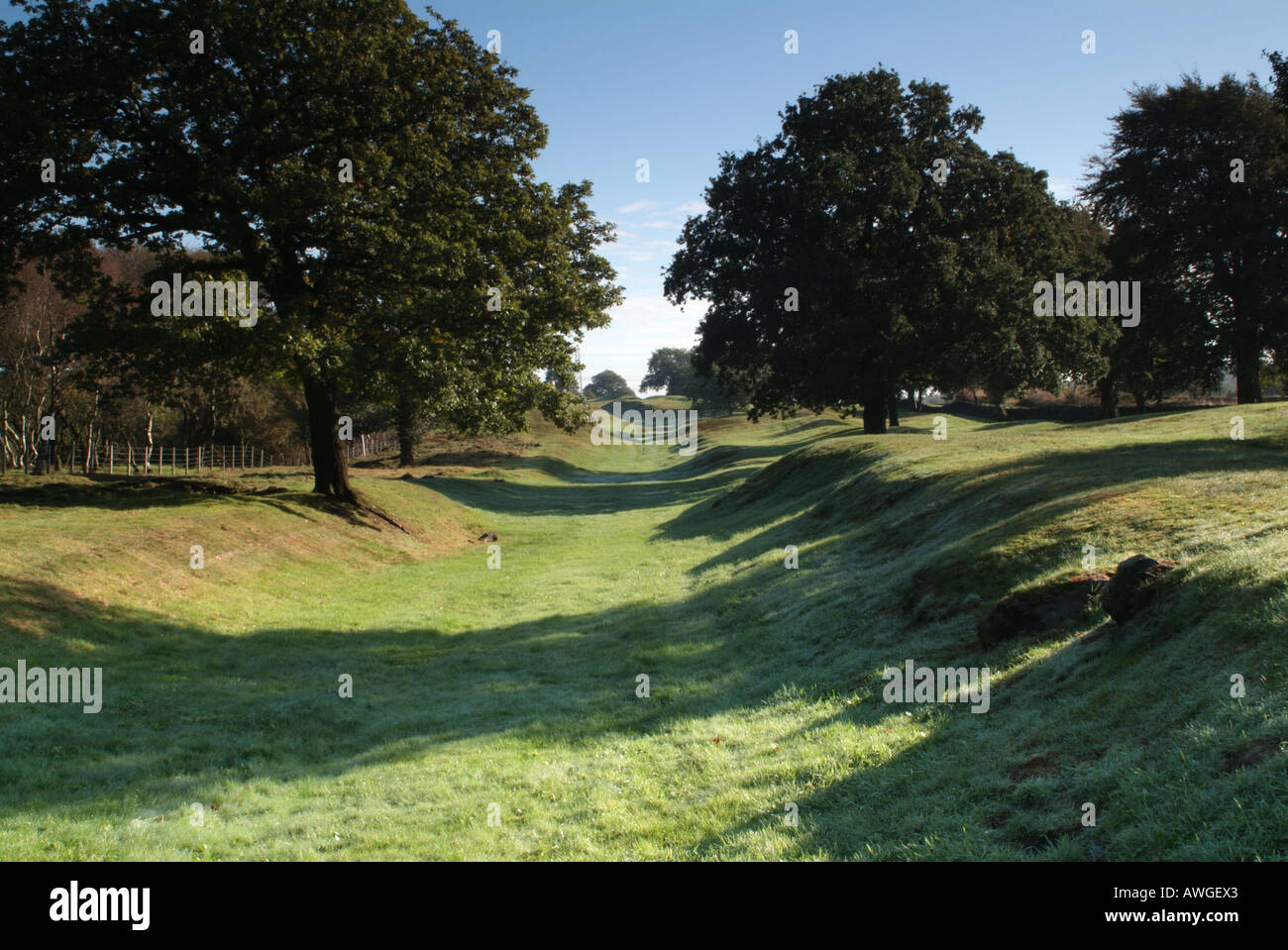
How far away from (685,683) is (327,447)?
58.4 feet

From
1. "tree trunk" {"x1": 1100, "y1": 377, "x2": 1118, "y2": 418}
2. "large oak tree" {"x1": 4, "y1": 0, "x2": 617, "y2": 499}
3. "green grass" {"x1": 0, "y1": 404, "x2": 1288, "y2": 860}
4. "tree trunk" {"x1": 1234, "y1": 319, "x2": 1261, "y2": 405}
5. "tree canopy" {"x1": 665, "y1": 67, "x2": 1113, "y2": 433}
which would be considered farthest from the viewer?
"tree trunk" {"x1": 1100, "y1": 377, "x2": 1118, "y2": 418}

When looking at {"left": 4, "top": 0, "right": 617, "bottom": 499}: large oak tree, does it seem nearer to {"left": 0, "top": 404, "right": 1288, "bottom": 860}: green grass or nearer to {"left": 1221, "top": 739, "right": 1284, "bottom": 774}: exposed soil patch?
{"left": 0, "top": 404, "right": 1288, "bottom": 860}: green grass

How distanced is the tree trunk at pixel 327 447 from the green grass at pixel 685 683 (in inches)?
135

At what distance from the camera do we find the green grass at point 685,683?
591 cm

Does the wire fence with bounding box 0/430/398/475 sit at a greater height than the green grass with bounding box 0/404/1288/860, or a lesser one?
greater

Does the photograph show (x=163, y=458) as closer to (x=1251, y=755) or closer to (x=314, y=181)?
(x=314, y=181)

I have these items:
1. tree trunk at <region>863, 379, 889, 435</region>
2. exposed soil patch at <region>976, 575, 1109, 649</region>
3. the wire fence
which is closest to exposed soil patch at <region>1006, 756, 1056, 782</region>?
exposed soil patch at <region>976, 575, 1109, 649</region>

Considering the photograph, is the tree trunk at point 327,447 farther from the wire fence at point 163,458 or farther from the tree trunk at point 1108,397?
the tree trunk at point 1108,397

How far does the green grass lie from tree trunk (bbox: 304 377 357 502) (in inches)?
135

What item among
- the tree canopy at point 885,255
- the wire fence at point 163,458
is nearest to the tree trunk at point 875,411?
the tree canopy at point 885,255

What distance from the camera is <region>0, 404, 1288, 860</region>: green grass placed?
19.4 ft

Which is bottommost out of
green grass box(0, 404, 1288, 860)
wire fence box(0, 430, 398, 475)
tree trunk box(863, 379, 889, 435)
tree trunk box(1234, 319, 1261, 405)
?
green grass box(0, 404, 1288, 860)

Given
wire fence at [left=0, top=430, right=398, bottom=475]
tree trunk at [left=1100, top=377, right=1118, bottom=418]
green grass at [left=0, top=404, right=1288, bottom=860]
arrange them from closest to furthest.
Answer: green grass at [left=0, top=404, right=1288, bottom=860]
tree trunk at [left=1100, top=377, right=1118, bottom=418]
wire fence at [left=0, top=430, right=398, bottom=475]
